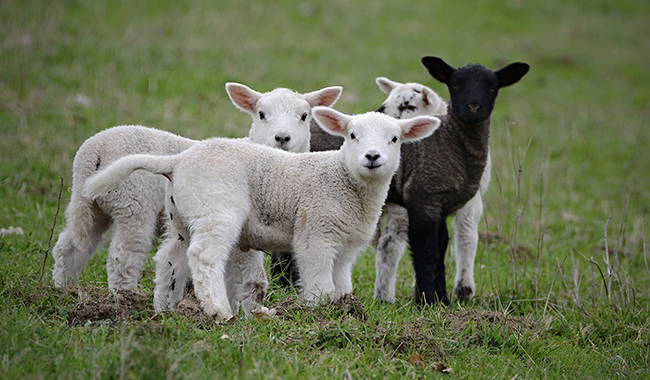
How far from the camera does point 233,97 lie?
6098 millimetres

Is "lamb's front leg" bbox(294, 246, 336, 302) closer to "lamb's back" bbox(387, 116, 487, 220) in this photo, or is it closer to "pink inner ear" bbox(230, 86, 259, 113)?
"lamb's back" bbox(387, 116, 487, 220)

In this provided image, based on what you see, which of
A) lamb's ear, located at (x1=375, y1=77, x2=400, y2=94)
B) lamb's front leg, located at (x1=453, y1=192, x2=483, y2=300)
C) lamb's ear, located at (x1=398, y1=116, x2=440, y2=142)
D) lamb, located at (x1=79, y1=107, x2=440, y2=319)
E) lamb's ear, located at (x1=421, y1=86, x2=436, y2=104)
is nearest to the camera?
lamb, located at (x1=79, y1=107, x2=440, y2=319)

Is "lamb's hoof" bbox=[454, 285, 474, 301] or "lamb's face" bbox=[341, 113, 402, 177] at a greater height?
"lamb's face" bbox=[341, 113, 402, 177]

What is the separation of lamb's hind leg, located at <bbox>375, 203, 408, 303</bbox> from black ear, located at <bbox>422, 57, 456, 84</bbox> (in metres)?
1.38

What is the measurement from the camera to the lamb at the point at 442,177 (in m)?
5.83

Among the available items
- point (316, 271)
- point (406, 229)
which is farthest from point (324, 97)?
point (316, 271)

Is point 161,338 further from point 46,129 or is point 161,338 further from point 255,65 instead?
point 255,65

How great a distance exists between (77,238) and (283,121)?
2004 millimetres

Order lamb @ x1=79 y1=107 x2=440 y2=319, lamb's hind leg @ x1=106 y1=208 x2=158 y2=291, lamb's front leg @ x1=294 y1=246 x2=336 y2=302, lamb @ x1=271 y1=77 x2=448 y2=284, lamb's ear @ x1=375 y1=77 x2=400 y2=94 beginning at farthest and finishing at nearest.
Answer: lamb's ear @ x1=375 y1=77 x2=400 y2=94, lamb @ x1=271 y1=77 x2=448 y2=284, lamb's hind leg @ x1=106 y1=208 x2=158 y2=291, lamb's front leg @ x1=294 y1=246 x2=336 y2=302, lamb @ x1=79 y1=107 x2=440 y2=319

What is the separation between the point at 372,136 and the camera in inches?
187

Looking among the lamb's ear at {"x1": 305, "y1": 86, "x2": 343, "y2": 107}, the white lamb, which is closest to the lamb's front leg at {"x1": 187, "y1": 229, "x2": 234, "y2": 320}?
the lamb's ear at {"x1": 305, "y1": 86, "x2": 343, "y2": 107}

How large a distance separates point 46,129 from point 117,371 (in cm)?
701

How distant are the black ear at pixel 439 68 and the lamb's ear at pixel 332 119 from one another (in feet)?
5.03

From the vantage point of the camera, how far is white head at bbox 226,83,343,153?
5668mm
